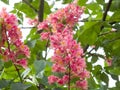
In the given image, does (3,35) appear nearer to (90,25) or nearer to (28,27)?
(90,25)

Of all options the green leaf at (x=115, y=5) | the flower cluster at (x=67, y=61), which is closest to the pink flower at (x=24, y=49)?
the flower cluster at (x=67, y=61)

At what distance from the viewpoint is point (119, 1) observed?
1759 millimetres

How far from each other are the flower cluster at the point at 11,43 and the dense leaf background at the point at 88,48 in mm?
35

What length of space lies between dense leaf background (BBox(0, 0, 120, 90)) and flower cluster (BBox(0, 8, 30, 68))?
→ 0.03m

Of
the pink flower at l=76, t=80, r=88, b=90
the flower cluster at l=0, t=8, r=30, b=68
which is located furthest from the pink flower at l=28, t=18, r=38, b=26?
the pink flower at l=76, t=80, r=88, b=90

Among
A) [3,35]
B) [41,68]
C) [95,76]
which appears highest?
[3,35]

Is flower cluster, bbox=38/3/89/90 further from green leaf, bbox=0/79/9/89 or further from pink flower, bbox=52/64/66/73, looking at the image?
green leaf, bbox=0/79/9/89

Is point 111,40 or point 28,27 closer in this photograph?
Result: point 111,40

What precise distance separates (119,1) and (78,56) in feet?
1.93

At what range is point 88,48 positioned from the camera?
2.00 meters

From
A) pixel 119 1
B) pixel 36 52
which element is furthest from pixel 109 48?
pixel 36 52

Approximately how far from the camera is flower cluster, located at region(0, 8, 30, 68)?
52.4 inches

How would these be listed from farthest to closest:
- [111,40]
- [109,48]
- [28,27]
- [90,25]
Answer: [28,27], [109,48], [111,40], [90,25]

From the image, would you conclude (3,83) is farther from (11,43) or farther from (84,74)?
(84,74)
